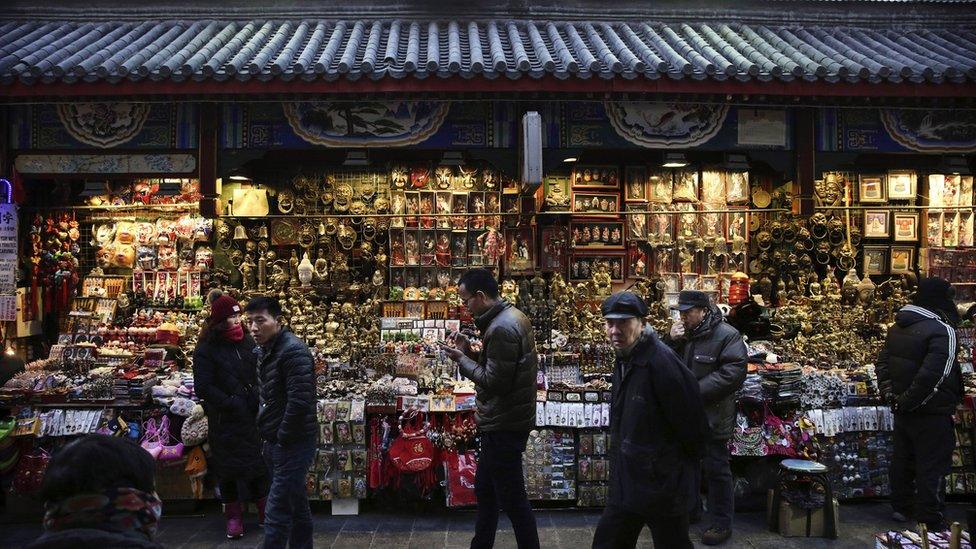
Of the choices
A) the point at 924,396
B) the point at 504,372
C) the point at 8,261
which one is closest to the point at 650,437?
the point at 504,372

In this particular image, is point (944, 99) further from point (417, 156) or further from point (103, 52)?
point (103, 52)

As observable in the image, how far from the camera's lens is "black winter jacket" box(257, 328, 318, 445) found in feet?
14.5

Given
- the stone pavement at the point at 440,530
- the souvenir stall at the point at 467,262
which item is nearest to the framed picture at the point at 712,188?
the souvenir stall at the point at 467,262

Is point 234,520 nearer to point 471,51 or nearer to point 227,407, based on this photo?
point 227,407

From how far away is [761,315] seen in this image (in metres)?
7.88

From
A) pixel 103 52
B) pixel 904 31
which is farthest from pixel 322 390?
pixel 904 31

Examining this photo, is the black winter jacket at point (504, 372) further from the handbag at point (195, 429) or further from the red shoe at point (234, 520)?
the handbag at point (195, 429)

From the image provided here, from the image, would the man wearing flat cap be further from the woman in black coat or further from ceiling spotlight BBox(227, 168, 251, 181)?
ceiling spotlight BBox(227, 168, 251, 181)

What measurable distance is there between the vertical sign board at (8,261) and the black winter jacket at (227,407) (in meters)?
3.16

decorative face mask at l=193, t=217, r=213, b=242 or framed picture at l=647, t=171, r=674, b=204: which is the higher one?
framed picture at l=647, t=171, r=674, b=204

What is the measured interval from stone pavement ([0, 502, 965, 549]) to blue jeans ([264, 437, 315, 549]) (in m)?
1.10

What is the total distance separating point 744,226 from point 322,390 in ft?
20.0

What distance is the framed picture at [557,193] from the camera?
903cm

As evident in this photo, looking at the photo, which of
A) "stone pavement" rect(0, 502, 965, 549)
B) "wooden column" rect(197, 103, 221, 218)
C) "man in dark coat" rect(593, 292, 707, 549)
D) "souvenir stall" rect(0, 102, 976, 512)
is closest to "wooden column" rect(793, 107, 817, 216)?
"souvenir stall" rect(0, 102, 976, 512)
